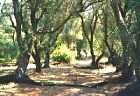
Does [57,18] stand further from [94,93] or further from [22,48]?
[94,93]

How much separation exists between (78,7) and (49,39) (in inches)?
285

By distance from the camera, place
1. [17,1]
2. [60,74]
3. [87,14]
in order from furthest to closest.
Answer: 1. [87,14]
2. [60,74]
3. [17,1]

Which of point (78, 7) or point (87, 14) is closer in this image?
point (78, 7)

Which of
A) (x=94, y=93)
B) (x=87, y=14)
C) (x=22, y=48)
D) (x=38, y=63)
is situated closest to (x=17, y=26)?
(x=22, y=48)

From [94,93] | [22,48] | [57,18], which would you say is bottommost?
[94,93]

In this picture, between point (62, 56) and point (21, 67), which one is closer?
point (21, 67)

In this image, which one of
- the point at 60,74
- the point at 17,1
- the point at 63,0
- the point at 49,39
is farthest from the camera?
the point at 49,39

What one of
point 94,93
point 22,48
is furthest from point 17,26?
point 94,93

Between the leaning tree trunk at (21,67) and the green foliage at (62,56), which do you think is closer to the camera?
the leaning tree trunk at (21,67)

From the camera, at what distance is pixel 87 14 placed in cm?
3634

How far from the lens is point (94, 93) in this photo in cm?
1775

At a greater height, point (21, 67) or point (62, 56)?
point (21, 67)

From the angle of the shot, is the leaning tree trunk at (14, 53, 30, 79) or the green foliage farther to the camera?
the green foliage

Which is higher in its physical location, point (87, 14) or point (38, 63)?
point (87, 14)
